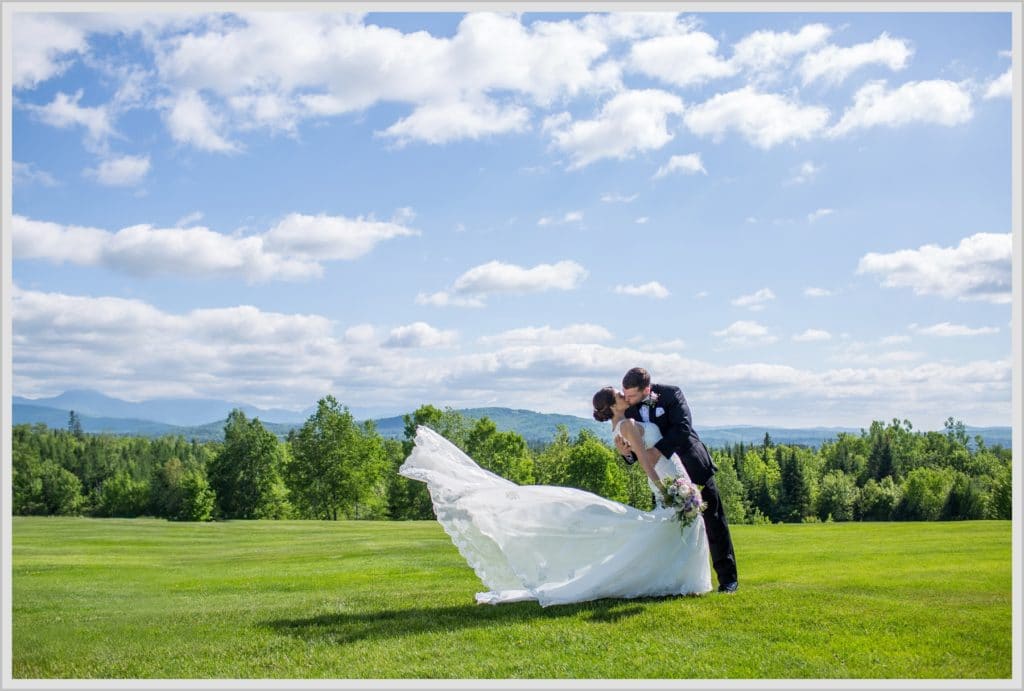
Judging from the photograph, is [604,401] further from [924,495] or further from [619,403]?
[924,495]

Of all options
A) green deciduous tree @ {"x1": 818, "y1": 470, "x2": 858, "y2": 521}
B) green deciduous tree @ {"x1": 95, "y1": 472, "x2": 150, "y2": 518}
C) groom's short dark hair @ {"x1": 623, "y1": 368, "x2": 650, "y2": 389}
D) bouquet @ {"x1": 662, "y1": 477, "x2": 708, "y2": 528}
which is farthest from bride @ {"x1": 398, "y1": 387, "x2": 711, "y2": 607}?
green deciduous tree @ {"x1": 95, "y1": 472, "x2": 150, "y2": 518}

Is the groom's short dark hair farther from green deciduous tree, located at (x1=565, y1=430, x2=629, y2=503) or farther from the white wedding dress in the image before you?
green deciduous tree, located at (x1=565, y1=430, x2=629, y2=503)

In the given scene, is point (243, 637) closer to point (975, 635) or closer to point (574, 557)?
point (574, 557)

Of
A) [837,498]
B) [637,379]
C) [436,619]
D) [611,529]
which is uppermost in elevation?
[637,379]

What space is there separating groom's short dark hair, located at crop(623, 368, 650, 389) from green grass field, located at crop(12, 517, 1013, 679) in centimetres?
272

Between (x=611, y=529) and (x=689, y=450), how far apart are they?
58.2 inches

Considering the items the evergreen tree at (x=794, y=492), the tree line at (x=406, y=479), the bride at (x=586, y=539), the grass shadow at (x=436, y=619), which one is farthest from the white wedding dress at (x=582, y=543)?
the evergreen tree at (x=794, y=492)

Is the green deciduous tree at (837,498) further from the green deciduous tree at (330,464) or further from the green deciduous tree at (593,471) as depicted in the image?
the green deciduous tree at (330,464)

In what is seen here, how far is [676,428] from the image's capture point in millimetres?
10820

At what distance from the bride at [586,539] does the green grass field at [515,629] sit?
33 centimetres

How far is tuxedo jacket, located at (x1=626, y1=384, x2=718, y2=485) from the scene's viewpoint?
1078 cm

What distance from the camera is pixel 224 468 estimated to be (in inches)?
2724

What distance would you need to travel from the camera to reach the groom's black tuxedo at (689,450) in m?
10.8

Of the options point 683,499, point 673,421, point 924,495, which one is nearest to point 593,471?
point 924,495
